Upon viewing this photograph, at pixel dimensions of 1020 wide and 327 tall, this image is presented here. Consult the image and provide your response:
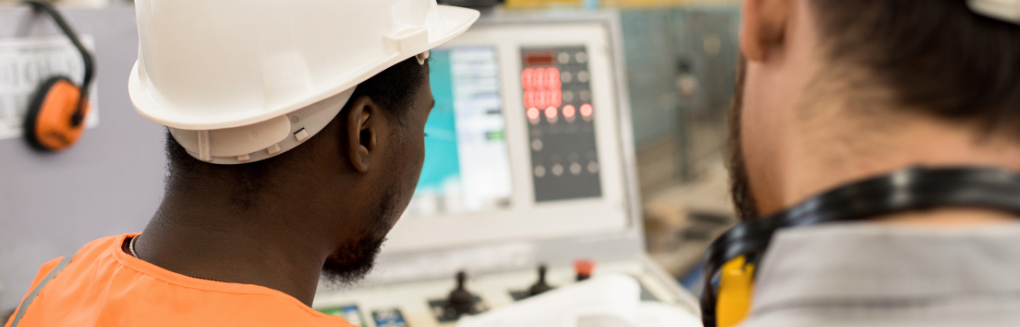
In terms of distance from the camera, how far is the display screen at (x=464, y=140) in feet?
4.70

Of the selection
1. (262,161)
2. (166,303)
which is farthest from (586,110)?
(166,303)

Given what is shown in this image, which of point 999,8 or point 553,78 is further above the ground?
point 999,8

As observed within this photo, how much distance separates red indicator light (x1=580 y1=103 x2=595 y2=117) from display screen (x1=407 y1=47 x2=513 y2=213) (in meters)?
0.19

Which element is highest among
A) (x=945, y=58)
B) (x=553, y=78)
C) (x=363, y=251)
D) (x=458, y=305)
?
(x=945, y=58)

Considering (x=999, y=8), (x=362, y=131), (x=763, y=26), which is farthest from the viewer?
(x=362, y=131)

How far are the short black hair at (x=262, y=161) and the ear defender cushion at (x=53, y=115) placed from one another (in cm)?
57

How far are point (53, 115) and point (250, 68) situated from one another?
71 centimetres

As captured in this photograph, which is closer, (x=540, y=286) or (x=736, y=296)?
(x=736, y=296)

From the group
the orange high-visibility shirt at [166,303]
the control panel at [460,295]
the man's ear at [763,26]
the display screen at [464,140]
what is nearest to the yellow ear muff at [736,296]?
the man's ear at [763,26]

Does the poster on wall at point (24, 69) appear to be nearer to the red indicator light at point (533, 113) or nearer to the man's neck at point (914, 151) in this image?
the red indicator light at point (533, 113)

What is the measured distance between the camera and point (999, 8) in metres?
0.38

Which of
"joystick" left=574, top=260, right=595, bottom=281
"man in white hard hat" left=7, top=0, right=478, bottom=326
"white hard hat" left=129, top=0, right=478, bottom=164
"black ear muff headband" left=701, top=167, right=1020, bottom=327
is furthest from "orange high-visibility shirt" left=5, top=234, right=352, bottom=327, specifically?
"joystick" left=574, top=260, right=595, bottom=281

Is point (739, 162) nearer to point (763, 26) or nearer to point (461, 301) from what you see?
point (763, 26)

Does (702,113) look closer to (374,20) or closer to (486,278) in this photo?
(486,278)
